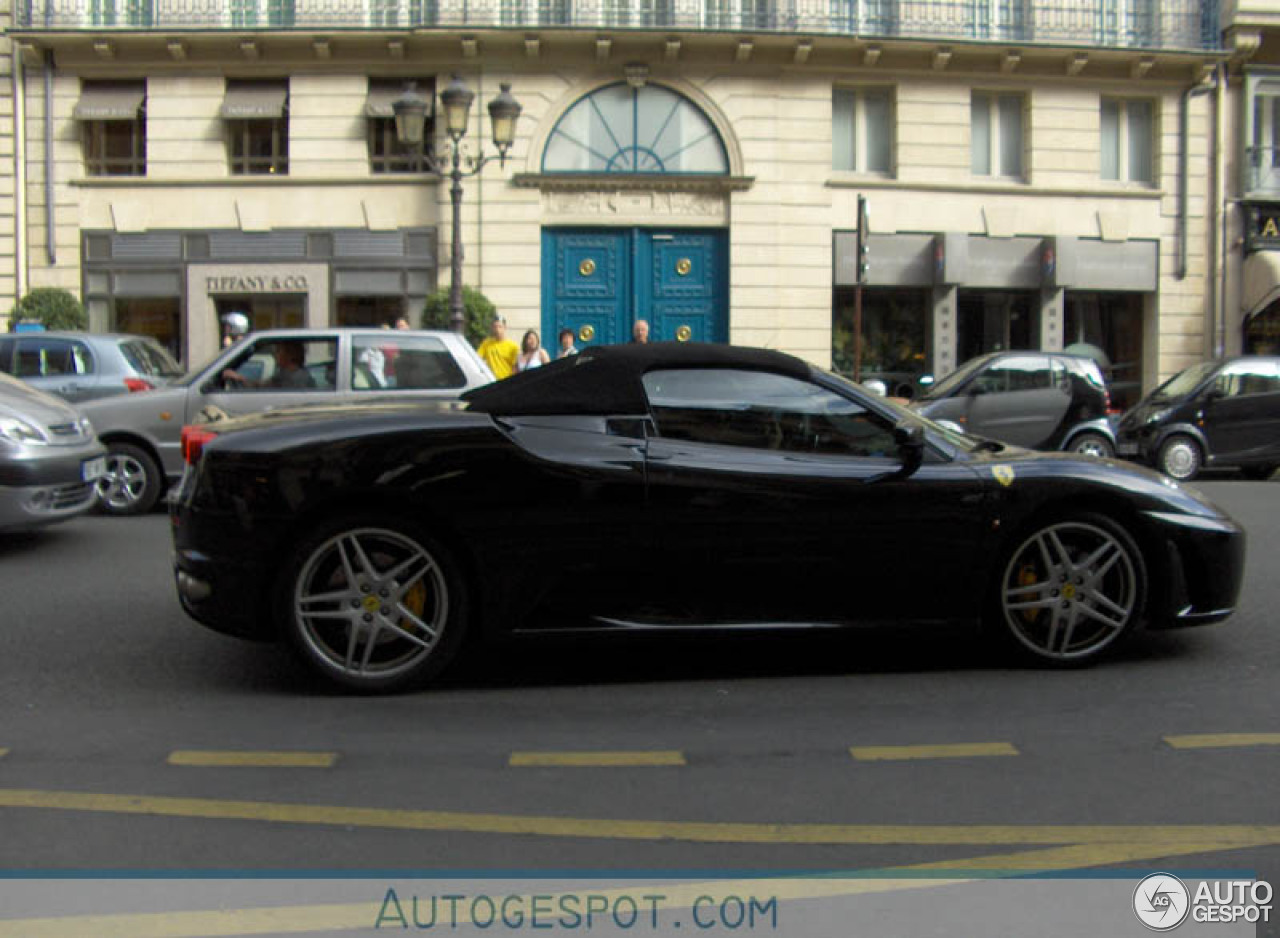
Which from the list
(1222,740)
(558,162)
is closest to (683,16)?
(558,162)

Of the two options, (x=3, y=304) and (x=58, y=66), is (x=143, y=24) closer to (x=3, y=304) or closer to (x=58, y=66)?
(x=58, y=66)

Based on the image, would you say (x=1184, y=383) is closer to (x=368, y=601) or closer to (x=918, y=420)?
(x=918, y=420)

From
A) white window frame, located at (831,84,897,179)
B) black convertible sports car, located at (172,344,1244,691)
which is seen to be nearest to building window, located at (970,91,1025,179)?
white window frame, located at (831,84,897,179)

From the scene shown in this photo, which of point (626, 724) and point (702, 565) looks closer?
point (626, 724)

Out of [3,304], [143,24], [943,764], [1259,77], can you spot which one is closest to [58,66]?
[143,24]

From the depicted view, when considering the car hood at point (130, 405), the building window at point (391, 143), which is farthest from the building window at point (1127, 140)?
the car hood at point (130, 405)

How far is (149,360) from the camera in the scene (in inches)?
546

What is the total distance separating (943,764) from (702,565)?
132 cm

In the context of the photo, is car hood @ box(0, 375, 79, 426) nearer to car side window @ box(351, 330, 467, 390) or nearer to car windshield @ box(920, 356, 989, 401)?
car side window @ box(351, 330, 467, 390)

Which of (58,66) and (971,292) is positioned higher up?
(58,66)

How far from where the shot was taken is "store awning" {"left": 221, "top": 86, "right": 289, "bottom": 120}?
932 inches

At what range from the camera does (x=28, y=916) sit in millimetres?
3266

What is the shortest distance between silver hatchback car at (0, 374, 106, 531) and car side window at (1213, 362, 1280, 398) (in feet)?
43.6

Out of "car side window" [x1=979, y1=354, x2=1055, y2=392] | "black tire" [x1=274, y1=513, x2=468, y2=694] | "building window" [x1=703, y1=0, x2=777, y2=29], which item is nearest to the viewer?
"black tire" [x1=274, y1=513, x2=468, y2=694]
